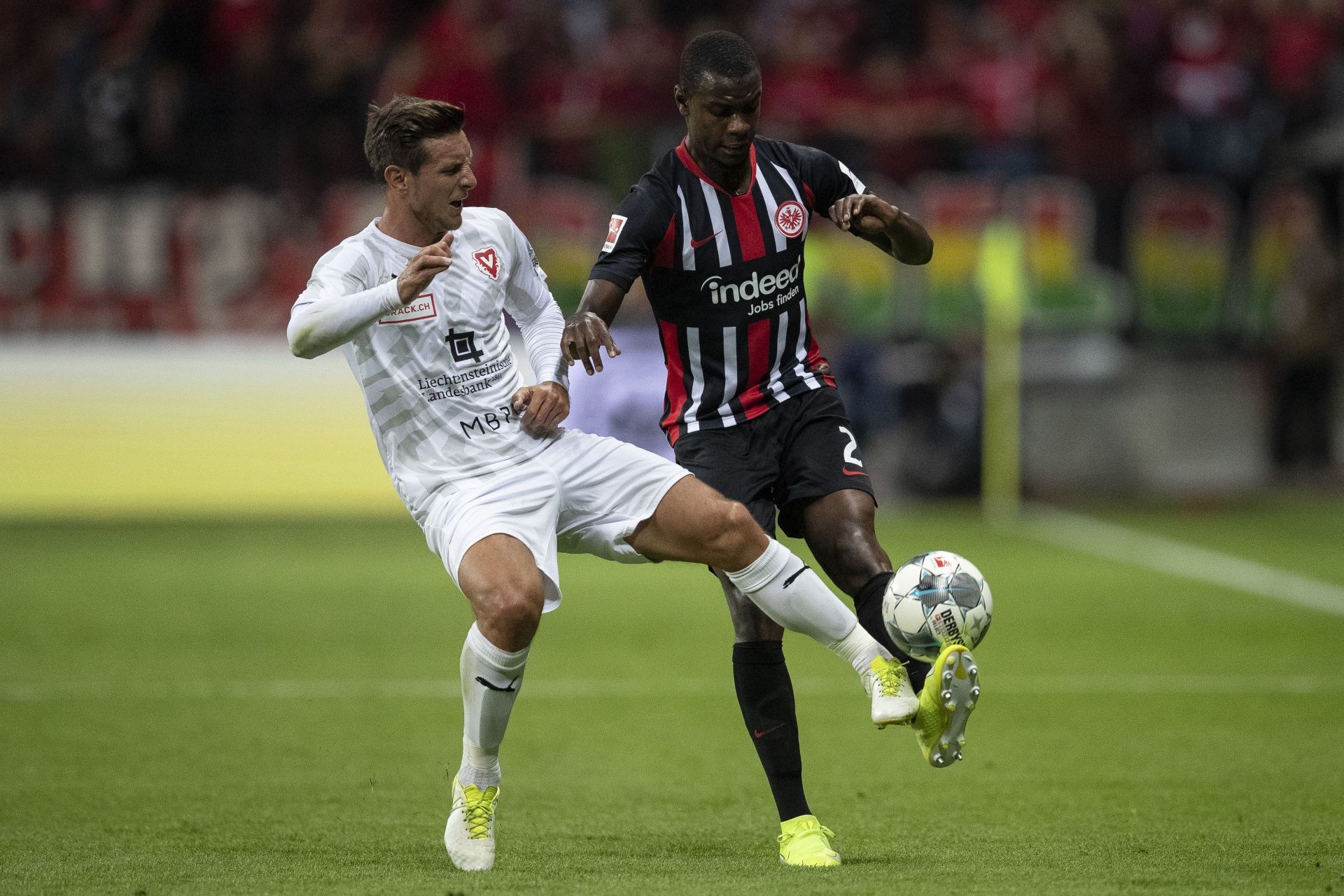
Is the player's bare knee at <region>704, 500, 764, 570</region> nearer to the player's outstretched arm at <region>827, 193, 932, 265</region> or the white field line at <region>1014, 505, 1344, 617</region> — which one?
the player's outstretched arm at <region>827, 193, 932, 265</region>

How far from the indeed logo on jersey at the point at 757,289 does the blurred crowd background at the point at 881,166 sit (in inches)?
379

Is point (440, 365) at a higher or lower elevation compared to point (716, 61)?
lower

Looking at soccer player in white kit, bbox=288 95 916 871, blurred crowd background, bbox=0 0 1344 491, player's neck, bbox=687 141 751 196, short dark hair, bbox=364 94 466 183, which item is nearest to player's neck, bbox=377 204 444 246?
soccer player in white kit, bbox=288 95 916 871

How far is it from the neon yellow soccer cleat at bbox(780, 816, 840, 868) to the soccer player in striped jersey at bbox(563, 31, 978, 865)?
0.02 metres

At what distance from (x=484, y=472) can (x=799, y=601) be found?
0.92 m

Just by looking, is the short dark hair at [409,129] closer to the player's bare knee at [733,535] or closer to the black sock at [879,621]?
the player's bare knee at [733,535]

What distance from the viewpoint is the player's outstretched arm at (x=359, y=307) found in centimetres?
430

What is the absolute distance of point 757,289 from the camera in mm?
4898

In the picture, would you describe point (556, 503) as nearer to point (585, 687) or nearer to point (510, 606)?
point (510, 606)

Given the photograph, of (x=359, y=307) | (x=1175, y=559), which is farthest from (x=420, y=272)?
(x=1175, y=559)

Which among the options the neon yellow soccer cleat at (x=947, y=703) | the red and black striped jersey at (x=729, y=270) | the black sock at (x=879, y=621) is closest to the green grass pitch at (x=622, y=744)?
the neon yellow soccer cleat at (x=947, y=703)

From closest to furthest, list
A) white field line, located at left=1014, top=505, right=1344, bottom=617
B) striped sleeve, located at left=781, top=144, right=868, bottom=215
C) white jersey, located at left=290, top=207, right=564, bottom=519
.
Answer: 1. white jersey, located at left=290, top=207, right=564, bottom=519
2. striped sleeve, located at left=781, top=144, right=868, bottom=215
3. white field line, located at left=1014, top=505, right=1344, bottom=617

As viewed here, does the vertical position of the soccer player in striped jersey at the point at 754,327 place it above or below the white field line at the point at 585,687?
above

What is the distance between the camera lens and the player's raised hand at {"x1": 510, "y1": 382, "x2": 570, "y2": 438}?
4656 millimetres
